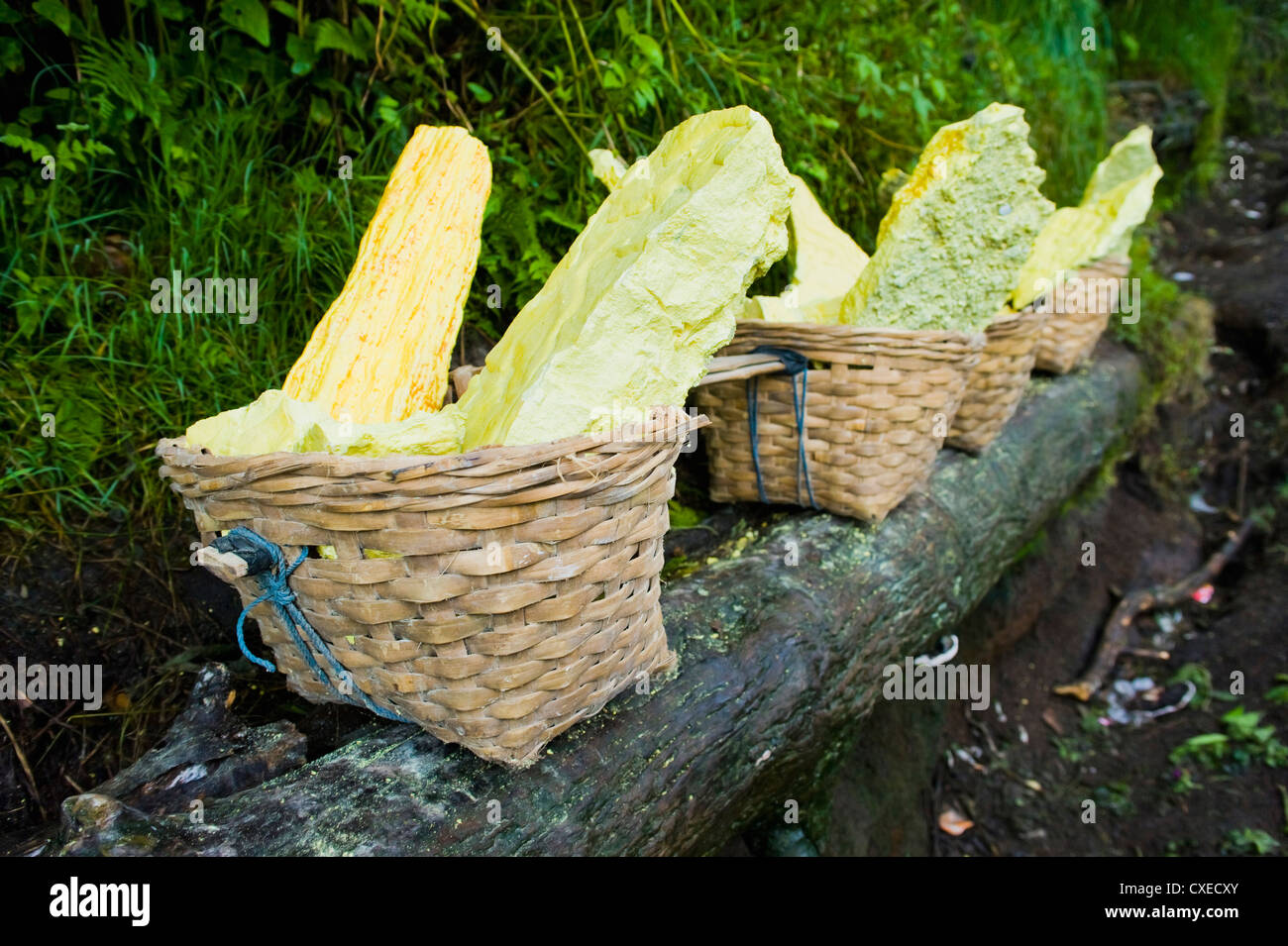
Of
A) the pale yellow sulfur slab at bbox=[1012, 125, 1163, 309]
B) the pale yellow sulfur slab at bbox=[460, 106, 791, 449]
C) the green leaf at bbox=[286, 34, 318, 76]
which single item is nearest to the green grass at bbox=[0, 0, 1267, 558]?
the green leaf at bbox=[286, 34, 318, 76]

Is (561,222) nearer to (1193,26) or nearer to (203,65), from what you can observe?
(203,65)

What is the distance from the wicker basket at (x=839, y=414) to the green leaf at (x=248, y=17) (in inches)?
44.2

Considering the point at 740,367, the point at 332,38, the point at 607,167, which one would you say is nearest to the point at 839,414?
the point at 740,367

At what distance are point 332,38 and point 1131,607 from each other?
348 cm

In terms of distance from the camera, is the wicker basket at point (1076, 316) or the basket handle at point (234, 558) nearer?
the basket handle at point (234, 558)

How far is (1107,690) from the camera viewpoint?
131 inches

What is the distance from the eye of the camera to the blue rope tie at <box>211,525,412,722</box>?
1.12 meters

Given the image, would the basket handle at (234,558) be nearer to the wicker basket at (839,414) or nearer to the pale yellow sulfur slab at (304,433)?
the pale yellow sulfur slab at (304,433)

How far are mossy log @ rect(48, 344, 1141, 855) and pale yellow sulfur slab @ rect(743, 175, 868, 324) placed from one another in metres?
0.50

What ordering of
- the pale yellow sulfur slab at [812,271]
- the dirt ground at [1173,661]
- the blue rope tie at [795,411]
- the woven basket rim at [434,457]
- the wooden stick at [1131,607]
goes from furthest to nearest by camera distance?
the wooden stick at [1131,607] → the dirt ground at [1173,661] → the pale yellow sulfur slab at [812,271] → the blue rope tie at [795,411] → the woven basket rim at [434,457]

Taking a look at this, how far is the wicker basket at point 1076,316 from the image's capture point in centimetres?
288

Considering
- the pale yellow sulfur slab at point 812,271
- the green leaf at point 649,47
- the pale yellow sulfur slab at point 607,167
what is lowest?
the pale yellow sulfur slab at point 812,271

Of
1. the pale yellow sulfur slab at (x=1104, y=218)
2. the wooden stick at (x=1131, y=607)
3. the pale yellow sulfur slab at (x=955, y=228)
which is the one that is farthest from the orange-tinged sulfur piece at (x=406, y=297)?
the wooden stick at (x=1131, y=607)
